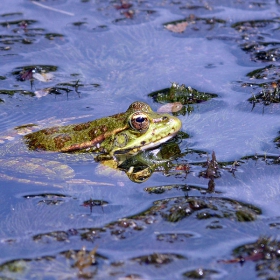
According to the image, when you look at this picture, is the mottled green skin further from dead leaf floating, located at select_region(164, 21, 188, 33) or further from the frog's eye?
dead leaf floating, located at select_region(164, 21, 188, 33)

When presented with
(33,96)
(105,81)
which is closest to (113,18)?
(105,81)

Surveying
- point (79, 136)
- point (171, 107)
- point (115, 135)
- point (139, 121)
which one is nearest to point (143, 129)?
point (139, 121)

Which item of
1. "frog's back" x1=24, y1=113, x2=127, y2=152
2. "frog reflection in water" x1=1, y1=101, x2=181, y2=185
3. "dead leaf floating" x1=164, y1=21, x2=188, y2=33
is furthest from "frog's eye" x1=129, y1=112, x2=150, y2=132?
"dead leaf floating" x1=164, y1=21, x2=188, y2=33

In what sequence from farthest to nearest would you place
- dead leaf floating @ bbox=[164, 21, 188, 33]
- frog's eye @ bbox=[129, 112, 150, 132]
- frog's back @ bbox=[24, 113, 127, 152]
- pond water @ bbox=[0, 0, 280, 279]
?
dead leaf floating @ bbox=[164, 21, 188, 33] < frog's back @ bbox=[24, 113, 127, 152] < frog's eye @ bbox=[129, 112, 150, 132] < pond water @ bbox=[0, 0, 280, 279]

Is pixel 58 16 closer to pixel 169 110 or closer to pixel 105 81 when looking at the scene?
pixel 105 81

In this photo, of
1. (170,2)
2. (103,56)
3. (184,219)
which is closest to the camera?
(184,219)

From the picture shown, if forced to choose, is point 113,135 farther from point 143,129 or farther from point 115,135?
point 143,129

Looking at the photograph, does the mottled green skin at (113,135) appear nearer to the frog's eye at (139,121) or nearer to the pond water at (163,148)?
the frog's eye at (139,121)
